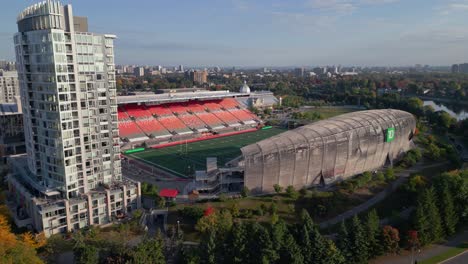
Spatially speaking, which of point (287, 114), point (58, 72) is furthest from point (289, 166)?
point (287, 114)

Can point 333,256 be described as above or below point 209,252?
below

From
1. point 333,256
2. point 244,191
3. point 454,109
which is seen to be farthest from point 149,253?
point 454,109

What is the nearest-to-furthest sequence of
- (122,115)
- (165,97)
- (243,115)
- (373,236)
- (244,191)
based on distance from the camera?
(373,236) → (244,191) → (122,115) → (165,97) → (243,115)

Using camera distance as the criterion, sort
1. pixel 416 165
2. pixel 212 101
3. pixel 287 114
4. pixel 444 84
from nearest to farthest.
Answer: pixel 416 165 < pixel 212 101 < pixel 287 114 < pixel 444 84

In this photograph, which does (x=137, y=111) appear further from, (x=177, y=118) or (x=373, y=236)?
(x=373, y=236)

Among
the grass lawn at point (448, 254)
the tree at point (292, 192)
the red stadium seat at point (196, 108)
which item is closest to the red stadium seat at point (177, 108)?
the red stadium seat at point (196, 108)

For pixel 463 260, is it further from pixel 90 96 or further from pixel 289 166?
pixel 90 96

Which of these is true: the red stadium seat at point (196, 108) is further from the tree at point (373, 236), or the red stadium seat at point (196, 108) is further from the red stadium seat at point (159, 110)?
the tree at point (373, 236)
